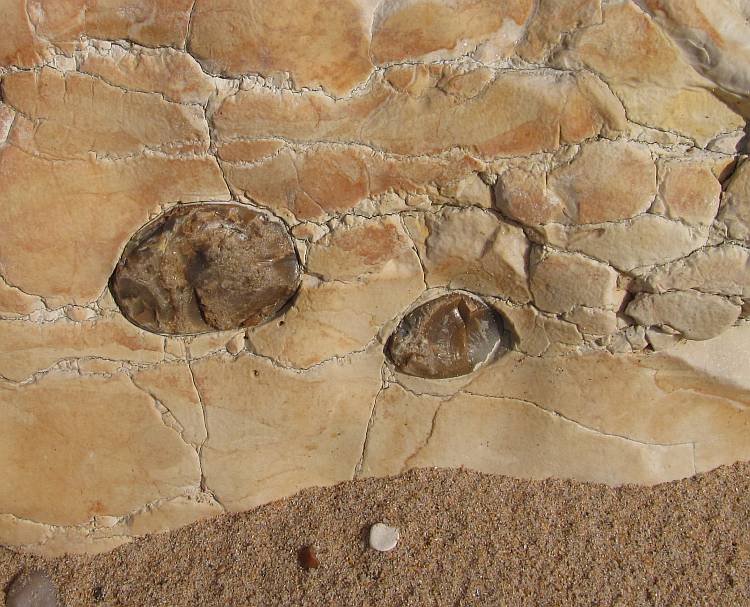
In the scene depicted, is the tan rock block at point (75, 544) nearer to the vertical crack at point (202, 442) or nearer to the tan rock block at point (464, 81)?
the vertical crack at point (202, 442)

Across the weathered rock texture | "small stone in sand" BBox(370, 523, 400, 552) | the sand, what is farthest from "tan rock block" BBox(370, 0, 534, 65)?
"small stone in sand" BBox(370, 523, 400, 552)

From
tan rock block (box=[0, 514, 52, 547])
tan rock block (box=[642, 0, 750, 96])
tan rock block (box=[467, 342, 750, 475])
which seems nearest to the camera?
tan rock block (box=[642, 0, 750, 96])

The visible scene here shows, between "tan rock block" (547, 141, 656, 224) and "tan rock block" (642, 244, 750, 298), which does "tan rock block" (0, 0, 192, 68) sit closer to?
"tan rock block" (547, 141, 656, 224)

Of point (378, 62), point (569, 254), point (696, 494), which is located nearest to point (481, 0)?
point (378, 62)

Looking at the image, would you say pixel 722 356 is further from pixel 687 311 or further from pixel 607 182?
pixel 607 182

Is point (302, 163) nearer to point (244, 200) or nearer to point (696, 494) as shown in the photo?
point (244, 200)

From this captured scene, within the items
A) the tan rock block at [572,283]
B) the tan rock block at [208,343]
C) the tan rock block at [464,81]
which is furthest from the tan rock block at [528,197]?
the tan rock block at [208,343]

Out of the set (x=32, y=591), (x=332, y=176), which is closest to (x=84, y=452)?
(x=32, y=591)
